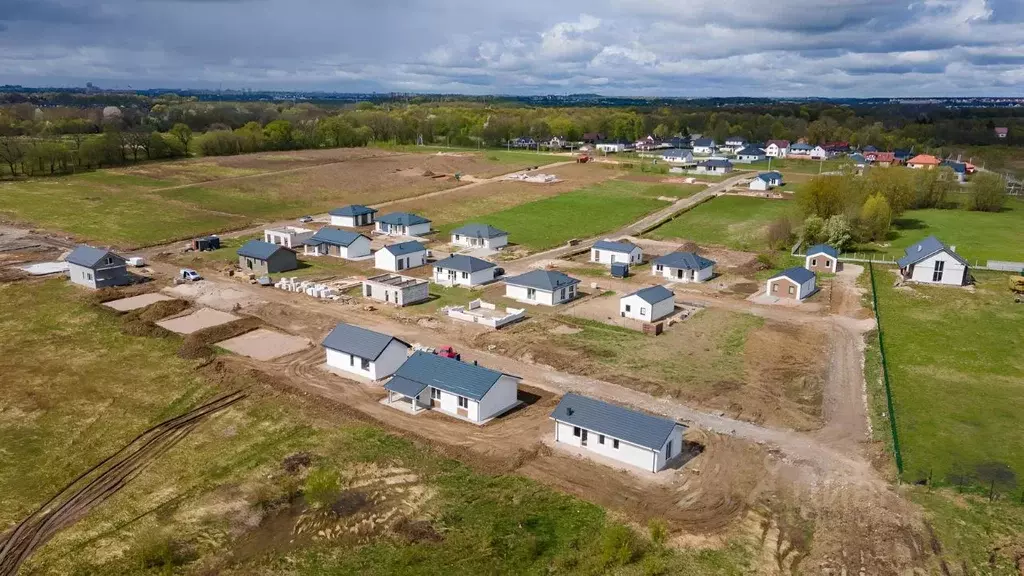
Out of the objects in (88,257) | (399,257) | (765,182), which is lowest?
(399,257)

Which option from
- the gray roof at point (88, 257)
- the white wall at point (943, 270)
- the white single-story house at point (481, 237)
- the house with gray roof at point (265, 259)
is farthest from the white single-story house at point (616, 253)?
the gray roof at point (88, 257)

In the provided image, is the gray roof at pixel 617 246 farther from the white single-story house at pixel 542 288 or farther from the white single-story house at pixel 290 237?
the white single-story house at pixel 290 237

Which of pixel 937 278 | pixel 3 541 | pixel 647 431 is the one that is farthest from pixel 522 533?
pixel 937 278

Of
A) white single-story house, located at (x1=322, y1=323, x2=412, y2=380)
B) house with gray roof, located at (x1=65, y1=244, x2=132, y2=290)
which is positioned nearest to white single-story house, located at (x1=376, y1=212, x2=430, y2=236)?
house with gray roof, located at (x1=65, y1=244, x2=132, y2=290)

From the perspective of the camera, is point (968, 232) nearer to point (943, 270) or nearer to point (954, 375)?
point (943, 270)

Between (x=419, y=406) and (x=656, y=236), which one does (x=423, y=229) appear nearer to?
(x=656, y=236)

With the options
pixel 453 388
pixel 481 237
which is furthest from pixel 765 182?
pixel 453 388

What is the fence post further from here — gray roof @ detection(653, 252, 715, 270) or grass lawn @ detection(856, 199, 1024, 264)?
grass lawn @ detection(856, 199, 1024, 264)

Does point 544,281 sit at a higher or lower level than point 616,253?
higher
